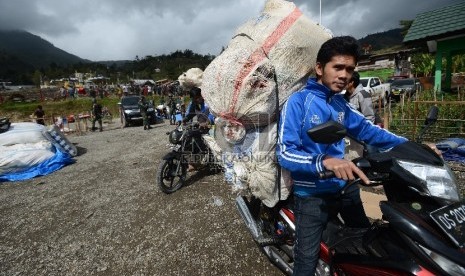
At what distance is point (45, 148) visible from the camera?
7207mm

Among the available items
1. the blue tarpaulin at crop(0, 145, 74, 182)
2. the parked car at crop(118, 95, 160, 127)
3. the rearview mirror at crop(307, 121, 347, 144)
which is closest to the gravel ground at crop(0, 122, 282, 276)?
the blue tarpaulin at crop(0, 145, 74, 182)

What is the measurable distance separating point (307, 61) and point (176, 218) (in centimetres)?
268

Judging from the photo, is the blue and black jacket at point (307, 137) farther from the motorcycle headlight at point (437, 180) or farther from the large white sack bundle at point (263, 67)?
the large white sack bundle at point (263, 67)

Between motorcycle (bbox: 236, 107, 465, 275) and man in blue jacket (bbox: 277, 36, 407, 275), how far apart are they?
0.76 feet

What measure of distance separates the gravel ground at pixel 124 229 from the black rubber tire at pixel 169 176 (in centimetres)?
13

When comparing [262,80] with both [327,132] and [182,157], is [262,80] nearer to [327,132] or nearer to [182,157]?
[327,132]

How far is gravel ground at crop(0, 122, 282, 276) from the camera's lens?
3.06 metres

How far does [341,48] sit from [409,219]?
1021 mm

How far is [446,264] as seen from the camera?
1.27 metres

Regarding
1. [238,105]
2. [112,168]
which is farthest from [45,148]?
[238,105]

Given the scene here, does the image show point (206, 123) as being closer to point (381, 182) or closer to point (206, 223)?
point (206, 223)

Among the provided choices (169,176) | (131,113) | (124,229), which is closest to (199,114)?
(169,176)

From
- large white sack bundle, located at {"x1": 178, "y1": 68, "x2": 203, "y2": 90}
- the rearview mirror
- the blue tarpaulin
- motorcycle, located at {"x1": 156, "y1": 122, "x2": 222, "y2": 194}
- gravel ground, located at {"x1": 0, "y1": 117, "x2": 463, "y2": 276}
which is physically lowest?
Result: gravel ground, located at {"x1": 0, "y1": 117, "x2": 463, "y2": 276}

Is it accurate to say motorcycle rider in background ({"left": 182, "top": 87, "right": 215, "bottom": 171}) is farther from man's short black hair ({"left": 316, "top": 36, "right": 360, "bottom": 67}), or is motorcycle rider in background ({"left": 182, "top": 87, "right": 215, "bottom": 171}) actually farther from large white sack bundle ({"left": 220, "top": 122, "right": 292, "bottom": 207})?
man's short black hair ({"left": 316, "top": 36, "right": 360, "bottom": 67})
